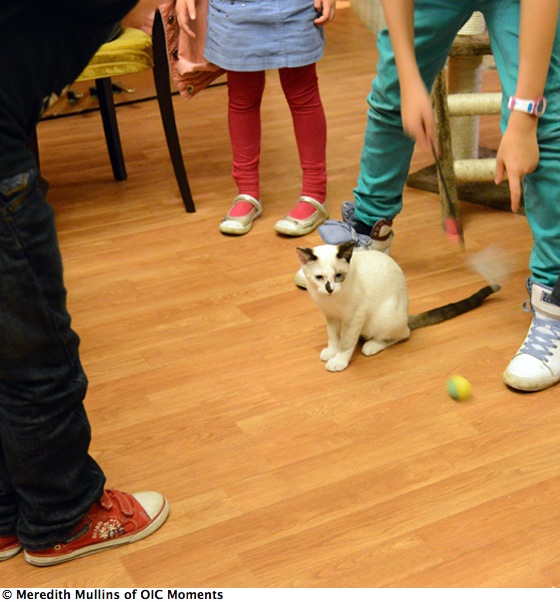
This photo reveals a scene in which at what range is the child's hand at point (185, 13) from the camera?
91.4 inches

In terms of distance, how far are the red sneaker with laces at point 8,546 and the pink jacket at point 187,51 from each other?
148 centimetres

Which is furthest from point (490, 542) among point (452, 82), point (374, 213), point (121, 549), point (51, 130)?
point (51, 130)

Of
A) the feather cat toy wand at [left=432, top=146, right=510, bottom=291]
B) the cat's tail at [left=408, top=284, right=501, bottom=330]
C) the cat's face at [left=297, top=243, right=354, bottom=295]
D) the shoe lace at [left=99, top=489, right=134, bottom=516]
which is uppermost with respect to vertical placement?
the cat's face at [left=297, top=243, right=354, bottom=295]

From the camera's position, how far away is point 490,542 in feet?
4.28

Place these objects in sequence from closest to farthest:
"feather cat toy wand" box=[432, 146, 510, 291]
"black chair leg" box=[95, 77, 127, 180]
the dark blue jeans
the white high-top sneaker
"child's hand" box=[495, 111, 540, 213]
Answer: the dark blue jeans, "child's hand" box=[495, 111, 540, 213], the white high-top sneaker, "feather cat toy wand" box=[432, 146, 510, 291], "black chair leg" box=[95, 77, 127, 180]

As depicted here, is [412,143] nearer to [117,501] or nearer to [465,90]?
[465,90]

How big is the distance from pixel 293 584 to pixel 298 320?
2.61ft

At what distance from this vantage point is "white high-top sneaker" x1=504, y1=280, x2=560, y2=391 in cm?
165

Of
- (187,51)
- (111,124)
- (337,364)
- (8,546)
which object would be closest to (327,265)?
(337,364)

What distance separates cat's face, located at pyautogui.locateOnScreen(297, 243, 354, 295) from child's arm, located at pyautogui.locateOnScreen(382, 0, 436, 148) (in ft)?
0.83

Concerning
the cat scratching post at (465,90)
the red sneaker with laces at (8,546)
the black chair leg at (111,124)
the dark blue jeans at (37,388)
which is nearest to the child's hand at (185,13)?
the black chair leg at (111,124)

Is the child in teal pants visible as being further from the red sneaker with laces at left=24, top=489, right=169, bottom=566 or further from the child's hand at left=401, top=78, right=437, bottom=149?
the red sneaker with laces at left=24, top=489, right=169, bottom=566

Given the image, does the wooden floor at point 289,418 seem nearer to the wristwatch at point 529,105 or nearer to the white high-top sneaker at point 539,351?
the white high-top sneaker at point 539,351

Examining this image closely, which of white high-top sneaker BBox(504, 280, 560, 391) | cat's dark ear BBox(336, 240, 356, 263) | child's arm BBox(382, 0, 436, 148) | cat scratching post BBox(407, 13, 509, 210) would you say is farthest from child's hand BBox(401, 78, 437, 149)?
cat scratching post BBox(407, 13, 509, 210)
